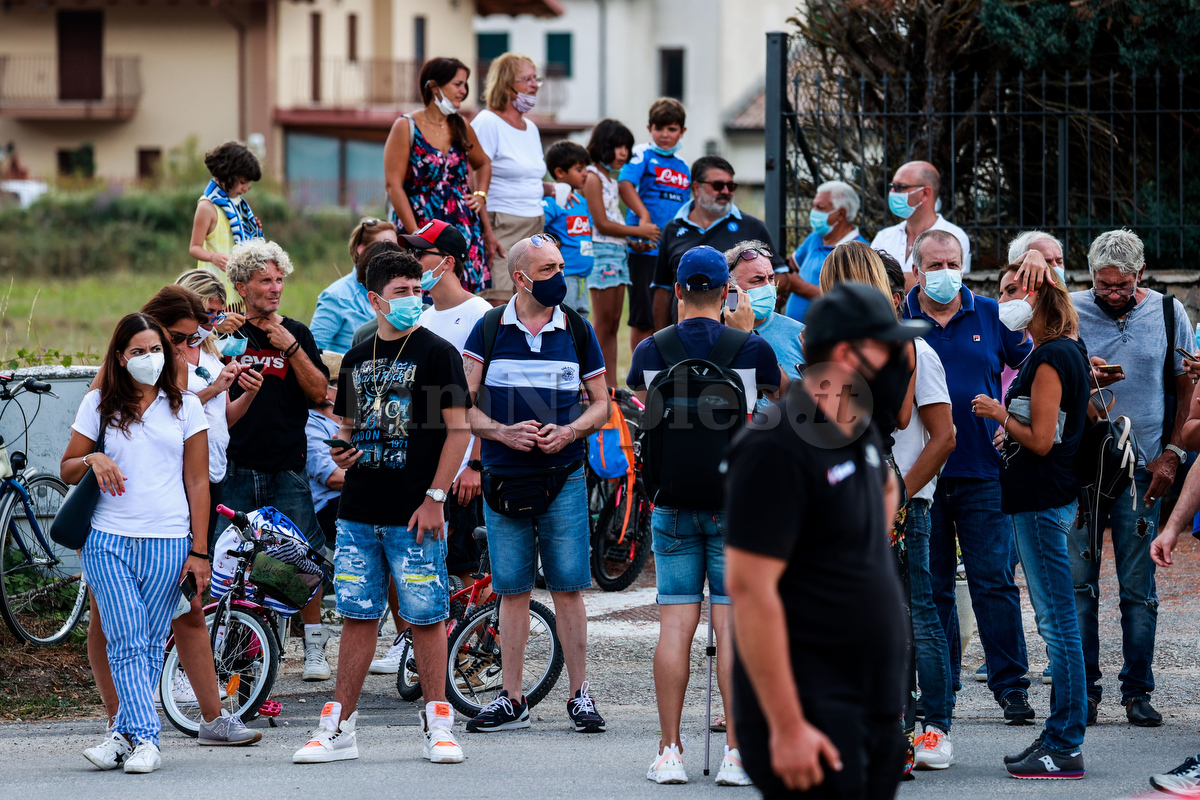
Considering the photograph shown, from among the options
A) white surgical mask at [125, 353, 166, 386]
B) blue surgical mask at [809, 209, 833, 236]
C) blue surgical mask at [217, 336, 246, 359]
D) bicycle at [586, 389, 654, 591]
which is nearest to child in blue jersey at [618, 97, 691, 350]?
blue surgical mask at [809, 209, 833, 236]

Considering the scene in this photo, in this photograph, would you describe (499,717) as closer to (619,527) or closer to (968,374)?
(968,374)

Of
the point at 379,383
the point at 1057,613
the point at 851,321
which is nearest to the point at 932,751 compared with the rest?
the point at 1057,613

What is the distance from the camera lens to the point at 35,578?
8031 mm

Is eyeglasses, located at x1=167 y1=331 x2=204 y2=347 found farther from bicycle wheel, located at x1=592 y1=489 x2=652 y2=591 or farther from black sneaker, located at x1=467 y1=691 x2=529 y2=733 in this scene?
bicycle wheel, located at x1=592 y1=489 x2=652 y2=591

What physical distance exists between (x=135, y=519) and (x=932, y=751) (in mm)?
3384

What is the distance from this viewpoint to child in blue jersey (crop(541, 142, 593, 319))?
411 inches

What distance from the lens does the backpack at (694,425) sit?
5.38 metres

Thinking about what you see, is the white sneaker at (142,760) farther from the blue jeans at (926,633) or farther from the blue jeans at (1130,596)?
the blue jeans at (1130,596)

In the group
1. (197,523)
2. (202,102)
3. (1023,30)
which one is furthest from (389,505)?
(202,102)

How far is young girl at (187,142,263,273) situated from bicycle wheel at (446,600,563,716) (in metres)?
3.46

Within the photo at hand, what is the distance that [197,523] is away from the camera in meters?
5.82

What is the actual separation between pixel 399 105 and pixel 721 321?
3990 centimetres

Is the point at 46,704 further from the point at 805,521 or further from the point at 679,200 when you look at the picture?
the point at 679,200

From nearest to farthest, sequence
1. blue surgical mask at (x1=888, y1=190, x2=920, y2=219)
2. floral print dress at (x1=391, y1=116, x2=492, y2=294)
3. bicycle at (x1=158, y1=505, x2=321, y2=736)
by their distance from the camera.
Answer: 1. bicycle at (x1=158, y1=505, x2=321, y2=736)
2. blue surgical mask at (x1=888, y1=190, x2=920, y2=219)
3. floral print dress at (x1=391, y1=116, x2=492, y2=294)
